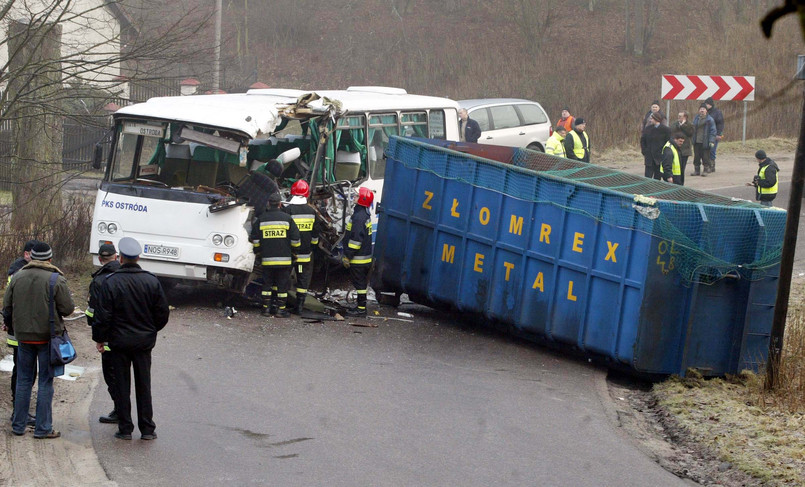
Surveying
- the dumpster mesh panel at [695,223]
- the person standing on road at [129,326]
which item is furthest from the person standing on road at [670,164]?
the person standing on road at [129,326]

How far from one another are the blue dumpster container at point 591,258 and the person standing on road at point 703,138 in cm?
1170

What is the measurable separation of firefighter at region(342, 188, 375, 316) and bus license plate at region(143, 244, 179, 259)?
2.14 meters

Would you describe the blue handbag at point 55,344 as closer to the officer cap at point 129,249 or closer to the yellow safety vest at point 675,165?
the officer cap at point 129,249

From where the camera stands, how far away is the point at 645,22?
159 ft

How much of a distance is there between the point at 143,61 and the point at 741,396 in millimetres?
9087

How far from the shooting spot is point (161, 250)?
1145 cm

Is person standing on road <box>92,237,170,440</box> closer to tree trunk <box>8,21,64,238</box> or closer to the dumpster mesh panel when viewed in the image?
the dumpster mesh panel

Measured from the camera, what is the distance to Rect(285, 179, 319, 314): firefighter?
39.1 feet

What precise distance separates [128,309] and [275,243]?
4.53 meters

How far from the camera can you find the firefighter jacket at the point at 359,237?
12.1m

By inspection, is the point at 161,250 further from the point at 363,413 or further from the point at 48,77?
the point at 363,413

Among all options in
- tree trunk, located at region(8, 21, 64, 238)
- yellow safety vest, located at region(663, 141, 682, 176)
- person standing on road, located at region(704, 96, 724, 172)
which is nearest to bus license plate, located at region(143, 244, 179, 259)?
tree trunk, located at region(8, 21, 64, 238)

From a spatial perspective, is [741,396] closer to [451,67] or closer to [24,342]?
[24,342]

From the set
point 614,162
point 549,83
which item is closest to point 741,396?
point 614,162
